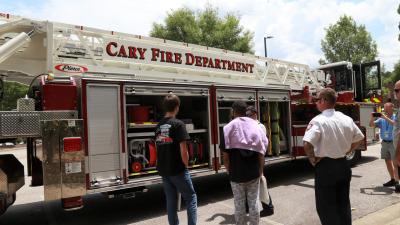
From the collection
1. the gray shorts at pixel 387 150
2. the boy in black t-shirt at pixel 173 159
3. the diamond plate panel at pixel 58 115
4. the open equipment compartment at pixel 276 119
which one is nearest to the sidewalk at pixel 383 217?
the gray shorts at pixel 387 150

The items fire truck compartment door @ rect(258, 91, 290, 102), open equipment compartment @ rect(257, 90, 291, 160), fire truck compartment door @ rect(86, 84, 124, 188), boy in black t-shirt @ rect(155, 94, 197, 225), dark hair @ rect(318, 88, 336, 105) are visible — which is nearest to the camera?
dark hair @ rect(318, 88, 336, 105)

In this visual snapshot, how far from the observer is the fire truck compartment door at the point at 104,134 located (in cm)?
543

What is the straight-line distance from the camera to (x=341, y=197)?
3525mm

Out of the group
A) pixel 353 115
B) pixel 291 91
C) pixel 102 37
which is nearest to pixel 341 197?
pixel 102 37

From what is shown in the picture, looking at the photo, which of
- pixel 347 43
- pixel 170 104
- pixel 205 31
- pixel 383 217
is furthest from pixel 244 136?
pixel 347 43

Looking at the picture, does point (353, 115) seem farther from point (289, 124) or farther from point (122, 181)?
point (122, 181)

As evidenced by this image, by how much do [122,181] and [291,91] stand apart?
527 centimetres

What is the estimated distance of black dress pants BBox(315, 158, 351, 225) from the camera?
136 inches

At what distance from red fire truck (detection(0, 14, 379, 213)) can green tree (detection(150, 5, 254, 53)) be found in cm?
2015

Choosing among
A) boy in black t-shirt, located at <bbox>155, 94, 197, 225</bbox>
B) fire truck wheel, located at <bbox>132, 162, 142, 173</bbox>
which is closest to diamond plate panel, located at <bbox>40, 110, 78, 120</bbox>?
fire truck wheel, located at <bbox>132, 162, 142, 173</bbox>

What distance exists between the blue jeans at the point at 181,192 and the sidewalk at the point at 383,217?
2394mm

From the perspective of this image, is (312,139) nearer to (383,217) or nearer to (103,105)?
(383,217)

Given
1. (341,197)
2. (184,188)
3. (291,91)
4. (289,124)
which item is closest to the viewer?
(341,197)

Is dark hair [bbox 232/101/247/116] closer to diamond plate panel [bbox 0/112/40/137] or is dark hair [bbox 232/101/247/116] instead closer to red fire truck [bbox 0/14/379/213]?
red fire truck [bbox 0/14/379/213]
